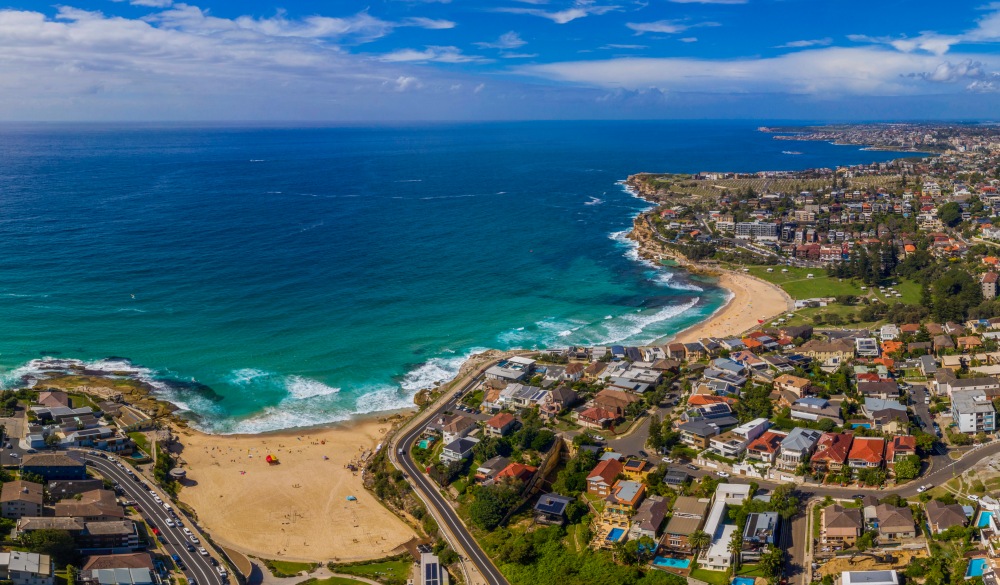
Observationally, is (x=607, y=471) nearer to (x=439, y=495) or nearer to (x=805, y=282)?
(x=439, y=495)

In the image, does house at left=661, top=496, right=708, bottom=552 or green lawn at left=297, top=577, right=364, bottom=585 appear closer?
house at left=661, top=496, right=708, bottom=552

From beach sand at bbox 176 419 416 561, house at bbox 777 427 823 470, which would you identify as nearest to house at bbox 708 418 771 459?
house at bbox 777 427 823 470

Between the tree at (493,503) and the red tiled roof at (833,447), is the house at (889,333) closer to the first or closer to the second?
the red tiled roof at (833,447)

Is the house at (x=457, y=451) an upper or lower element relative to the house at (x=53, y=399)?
lower

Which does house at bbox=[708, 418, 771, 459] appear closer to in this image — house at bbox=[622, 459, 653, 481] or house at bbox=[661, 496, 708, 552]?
house at bbox=[622, 459, 653, 481]

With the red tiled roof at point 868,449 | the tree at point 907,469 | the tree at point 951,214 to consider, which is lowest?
the tree at point 907,469

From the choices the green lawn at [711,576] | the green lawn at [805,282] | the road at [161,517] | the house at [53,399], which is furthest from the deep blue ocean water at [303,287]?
the green lawn at [711,576]
